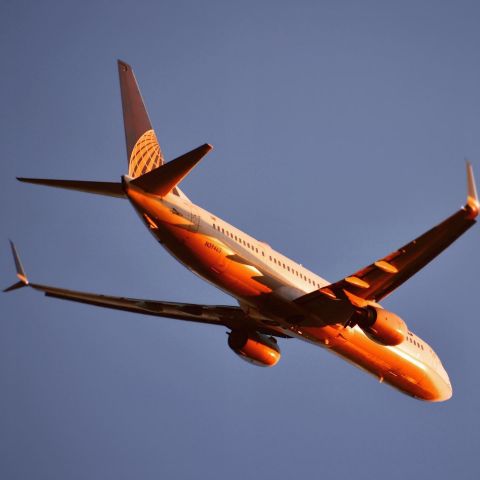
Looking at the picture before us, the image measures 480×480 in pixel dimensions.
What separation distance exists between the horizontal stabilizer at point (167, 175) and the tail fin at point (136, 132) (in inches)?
117

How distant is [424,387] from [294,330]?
7099 mm

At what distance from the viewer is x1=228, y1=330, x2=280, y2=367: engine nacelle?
37281 millimetres

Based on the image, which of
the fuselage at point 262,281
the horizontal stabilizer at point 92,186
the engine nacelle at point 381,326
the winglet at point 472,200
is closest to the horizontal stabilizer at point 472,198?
the winglet at point 472,200

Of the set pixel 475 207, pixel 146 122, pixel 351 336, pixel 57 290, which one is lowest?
pixel 57 290

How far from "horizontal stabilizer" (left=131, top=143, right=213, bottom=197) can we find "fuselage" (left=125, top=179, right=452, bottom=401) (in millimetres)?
313

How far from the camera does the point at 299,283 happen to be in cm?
3294

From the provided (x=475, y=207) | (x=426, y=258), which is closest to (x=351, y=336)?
(x=426, y=258)

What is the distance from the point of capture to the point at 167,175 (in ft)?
91.0

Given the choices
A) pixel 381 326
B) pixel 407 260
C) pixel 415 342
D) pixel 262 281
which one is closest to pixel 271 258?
pixel 262 281

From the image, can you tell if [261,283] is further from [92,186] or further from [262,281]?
[92,186]

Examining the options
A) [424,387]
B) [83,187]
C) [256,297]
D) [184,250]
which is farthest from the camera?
[424,387]

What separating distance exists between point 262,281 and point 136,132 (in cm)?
762

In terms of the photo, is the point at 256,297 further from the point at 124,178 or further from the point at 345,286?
the point at 124,178

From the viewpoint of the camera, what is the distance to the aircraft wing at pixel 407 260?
25453 mm
